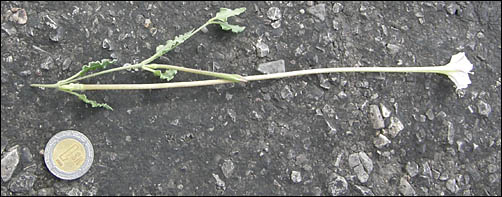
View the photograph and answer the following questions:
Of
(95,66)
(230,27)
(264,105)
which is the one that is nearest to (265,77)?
(264,105)

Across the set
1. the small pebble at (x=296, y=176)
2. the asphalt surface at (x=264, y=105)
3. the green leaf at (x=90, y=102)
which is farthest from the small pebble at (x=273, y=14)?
the green leaf at (x=90, y=102)

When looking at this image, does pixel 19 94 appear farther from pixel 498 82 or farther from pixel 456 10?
pixel 498 82

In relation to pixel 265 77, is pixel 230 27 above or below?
above

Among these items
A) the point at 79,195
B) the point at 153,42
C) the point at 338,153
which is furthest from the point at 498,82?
the point at 79,195

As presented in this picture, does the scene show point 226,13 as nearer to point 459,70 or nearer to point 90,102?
point 90,102

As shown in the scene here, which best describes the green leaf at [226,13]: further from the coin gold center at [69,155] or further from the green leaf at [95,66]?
the coin gold center at [69,155]
